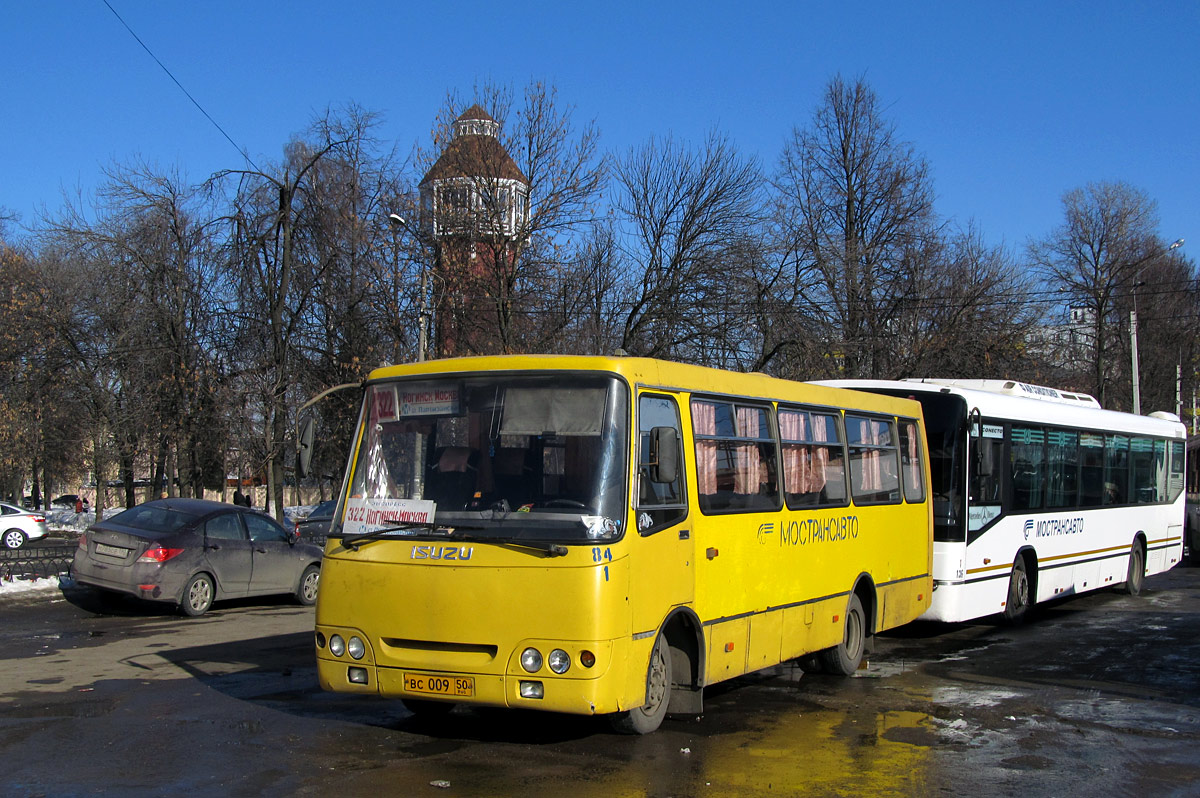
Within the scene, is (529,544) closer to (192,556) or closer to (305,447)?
(305,447)

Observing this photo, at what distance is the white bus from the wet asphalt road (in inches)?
49.7

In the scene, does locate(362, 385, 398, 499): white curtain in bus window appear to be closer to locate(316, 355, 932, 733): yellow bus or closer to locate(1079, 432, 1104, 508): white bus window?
locate(316, 355, 932, 733): yellow bus

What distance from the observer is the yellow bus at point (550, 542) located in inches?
262

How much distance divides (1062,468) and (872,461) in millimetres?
5136

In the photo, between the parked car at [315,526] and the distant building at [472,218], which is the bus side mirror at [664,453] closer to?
the parked car at [315,526]

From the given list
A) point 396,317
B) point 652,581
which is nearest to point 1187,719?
point 652,581

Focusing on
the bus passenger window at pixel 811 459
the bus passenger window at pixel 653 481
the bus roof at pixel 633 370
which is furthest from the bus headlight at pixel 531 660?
the bus passenger window at pixel 811 459

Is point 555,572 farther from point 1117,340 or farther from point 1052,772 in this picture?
point 1117,340

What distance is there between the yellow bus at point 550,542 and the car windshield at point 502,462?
10 mm

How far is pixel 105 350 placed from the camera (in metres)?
35.9

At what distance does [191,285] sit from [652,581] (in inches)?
1144

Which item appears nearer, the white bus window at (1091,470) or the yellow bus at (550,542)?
the yellow bus at (550,542)

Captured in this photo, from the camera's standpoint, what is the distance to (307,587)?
16.4 meters

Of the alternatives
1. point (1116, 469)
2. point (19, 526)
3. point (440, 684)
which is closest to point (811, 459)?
point (440, 684)
